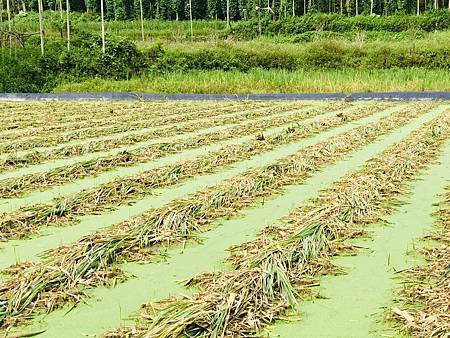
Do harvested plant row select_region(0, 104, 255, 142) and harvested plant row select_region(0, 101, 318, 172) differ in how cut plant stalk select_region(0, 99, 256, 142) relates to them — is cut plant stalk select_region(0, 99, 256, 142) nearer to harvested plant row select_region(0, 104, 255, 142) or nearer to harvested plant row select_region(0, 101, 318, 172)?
harvested plant row select_region(0, 104, 255, 142)

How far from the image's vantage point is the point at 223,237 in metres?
3.08

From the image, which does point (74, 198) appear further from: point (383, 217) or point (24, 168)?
point (383, 217)

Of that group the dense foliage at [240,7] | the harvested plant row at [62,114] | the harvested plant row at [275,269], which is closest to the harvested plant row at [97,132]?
the harvested plant row at [62,114]

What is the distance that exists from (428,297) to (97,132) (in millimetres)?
5922

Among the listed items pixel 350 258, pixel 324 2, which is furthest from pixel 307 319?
pixel 324 2

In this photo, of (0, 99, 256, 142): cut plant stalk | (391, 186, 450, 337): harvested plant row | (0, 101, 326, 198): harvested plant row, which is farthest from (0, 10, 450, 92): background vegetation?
(391, 186, 450, 337): harvested plant row

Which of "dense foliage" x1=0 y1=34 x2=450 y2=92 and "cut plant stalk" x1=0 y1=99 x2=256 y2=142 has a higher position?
"dense foliage" x1=0 y1=34 x2=450 y2=92

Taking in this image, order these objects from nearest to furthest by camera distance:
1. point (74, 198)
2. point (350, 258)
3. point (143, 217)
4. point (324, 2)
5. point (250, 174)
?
point (350, 258), point (143, 217), point (74, 198), point (250, 174), point (324, 2)

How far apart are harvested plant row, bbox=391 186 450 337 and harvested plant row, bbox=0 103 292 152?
4.72 metres

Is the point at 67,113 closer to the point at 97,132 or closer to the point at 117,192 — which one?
the point at 97,132

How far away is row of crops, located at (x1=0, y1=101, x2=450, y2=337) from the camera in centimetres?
206

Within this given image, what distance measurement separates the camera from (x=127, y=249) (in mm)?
2783

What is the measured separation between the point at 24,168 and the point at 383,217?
3.21 meters

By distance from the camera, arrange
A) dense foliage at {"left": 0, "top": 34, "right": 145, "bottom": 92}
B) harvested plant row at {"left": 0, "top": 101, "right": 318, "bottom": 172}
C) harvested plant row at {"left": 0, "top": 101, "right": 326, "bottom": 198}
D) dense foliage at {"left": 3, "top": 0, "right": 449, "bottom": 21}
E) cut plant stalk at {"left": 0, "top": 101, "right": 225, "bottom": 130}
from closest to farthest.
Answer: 1. harvested plant row at {"left": 0, "top": 101, "right": 326, "bottom": 198}
2. harvested plant row at {"left": 0, "top": 101, "right": 318, "bottom": 172}
3. cut plant stalk at {"left": 0, "top": 101, "right": 225, "bottom": 130}
4. dense foliage at {"left": 0, "top": 34, "right": 145, "bottom": 92}
5. dense foliage at {"left": 3, "top": 0, "right": 449, "bottom": 21}
